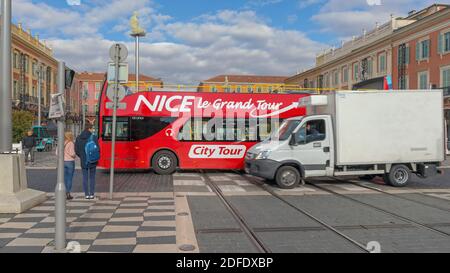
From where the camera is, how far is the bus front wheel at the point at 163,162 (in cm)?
1573

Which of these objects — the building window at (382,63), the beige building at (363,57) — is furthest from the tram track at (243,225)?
the building window at (382,63)

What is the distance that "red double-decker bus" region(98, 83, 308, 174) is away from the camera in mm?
15766

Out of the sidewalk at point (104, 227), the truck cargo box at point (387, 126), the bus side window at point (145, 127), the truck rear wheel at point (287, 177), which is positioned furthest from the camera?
the bus side window at point (145, 127)

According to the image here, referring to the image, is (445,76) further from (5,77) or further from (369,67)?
(5,77)

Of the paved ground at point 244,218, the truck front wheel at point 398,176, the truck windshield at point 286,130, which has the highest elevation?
the truck windshield at point 286,130

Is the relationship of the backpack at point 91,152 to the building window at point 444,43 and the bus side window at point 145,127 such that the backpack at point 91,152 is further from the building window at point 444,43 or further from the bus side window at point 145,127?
the building window at point 444,43

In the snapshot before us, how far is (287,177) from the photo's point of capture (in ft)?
39.3

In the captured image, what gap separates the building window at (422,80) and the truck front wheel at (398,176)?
114 ft

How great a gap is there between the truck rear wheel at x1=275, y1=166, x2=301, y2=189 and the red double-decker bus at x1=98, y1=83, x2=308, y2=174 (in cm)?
431

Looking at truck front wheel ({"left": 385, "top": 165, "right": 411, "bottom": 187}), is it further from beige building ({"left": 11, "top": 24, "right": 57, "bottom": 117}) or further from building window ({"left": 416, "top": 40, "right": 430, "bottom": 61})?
beige building ({"left": 11, "top": 24, "right": 57, "bottom": 117})

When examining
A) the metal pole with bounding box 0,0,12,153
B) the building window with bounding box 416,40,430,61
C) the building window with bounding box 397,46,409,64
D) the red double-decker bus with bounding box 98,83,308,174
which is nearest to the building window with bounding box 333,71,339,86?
the building window with bounding box 397,46,409,64

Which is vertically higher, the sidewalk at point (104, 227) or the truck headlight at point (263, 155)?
the truck headlight at point (263, 155)

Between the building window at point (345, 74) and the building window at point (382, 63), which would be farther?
the building window at point (345, 74)

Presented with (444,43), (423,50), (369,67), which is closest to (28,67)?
(369,67)
